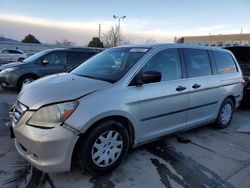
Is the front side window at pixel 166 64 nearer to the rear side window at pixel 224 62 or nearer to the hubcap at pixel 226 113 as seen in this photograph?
the rear side window at pixel 224 62

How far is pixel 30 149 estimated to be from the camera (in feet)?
9.43

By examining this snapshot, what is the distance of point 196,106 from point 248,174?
1353 millimetres

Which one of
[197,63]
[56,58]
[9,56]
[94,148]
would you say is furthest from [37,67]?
[9,56]

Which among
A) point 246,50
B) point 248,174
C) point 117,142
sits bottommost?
point 248,174

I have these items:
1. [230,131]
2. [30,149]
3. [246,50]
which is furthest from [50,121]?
[246,50]

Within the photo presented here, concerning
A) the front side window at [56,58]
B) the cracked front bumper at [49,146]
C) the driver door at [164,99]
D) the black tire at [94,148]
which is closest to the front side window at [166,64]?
the driver door at [164,99]

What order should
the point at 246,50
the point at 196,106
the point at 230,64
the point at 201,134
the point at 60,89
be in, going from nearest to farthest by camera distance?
1. the point at 60,89
2. the point at 196,106
3. the point at 201,134
4. the point at 230,64
5. the point at 246,50

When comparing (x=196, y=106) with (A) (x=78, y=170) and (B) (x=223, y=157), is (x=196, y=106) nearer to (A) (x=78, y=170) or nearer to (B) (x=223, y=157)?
(B) (x=223, y=157)

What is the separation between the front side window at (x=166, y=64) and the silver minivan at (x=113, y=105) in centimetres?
1

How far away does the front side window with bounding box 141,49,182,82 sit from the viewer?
12.3ft

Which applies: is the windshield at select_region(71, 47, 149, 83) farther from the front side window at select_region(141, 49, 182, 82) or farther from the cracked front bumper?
the cracked front bumper

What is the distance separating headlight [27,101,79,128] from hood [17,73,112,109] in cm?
7

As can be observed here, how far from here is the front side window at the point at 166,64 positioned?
3.76m

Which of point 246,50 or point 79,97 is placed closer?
point 79,97
